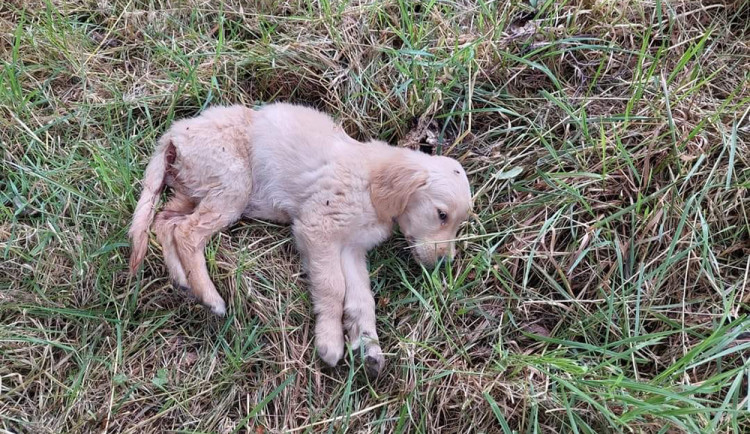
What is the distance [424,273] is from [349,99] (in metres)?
1.23

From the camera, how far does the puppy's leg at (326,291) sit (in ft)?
9.20

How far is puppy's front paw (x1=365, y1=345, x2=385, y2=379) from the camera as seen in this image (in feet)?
9.14

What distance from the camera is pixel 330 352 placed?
278cm

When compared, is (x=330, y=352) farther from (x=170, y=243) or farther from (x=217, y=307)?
(x=170, y=243)

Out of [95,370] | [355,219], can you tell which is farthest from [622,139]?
[95,370]

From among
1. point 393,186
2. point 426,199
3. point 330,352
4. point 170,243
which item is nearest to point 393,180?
point 393,186

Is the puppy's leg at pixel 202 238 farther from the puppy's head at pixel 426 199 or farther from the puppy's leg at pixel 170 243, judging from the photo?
the puppy's head at pixel 426 199

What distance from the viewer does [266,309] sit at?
2.87 metres

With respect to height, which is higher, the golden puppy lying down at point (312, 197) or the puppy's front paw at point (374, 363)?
the golden puppy lying down at point (312, 197)

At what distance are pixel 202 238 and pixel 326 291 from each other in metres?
0.73

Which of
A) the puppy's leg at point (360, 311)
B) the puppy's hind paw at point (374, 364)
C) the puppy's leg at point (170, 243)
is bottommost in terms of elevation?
the puppy's hind paw at point (374, 364)

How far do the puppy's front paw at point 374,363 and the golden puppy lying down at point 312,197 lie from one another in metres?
0.02

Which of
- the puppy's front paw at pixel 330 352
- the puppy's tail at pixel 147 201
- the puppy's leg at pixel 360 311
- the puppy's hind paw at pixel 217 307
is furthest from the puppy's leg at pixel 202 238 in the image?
the puppy's leg at pixel 360 311

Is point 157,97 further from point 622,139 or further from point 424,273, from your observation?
point 622,139
